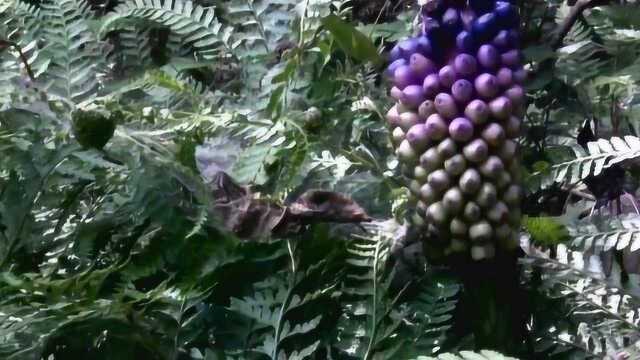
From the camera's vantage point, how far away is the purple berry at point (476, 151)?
0.81m

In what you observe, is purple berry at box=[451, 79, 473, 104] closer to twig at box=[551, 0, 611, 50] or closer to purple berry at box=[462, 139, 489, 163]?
purple berry at box=[462, 139, 489, 163]

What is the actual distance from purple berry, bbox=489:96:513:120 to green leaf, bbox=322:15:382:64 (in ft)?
0.58

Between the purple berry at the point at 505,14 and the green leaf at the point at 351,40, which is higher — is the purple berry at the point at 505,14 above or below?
above

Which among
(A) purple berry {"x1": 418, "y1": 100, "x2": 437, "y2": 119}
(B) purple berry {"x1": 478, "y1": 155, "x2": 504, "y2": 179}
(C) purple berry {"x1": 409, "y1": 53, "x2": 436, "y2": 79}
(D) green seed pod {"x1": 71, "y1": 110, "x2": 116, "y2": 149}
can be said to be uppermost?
(C) purple berry {"x1": 409, "y1": 53, "x2": 436, "y2": 79}

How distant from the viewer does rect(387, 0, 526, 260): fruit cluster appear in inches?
32.2

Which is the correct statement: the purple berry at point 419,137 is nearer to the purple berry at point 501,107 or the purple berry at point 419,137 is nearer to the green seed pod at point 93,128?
the purple berry at point 501,107

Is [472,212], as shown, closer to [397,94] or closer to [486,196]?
[486,196]

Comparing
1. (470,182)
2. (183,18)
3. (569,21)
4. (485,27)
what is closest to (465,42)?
(485,27)

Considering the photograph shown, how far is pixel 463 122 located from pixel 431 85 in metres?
0.05

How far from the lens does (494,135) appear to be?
0.82 meters

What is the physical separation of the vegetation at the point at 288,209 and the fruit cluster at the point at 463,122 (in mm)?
57

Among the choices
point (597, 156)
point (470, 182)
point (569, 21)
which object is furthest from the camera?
point (569, 21)

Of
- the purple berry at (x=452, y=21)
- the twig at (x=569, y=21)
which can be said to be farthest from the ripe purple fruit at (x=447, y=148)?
the twig at (x=569, y=21)

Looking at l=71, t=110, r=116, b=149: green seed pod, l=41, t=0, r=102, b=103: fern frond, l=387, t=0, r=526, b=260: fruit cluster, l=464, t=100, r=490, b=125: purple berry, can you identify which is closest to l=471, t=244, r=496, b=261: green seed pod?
l=387, t=0, r=526, b=260: fruit cluster
